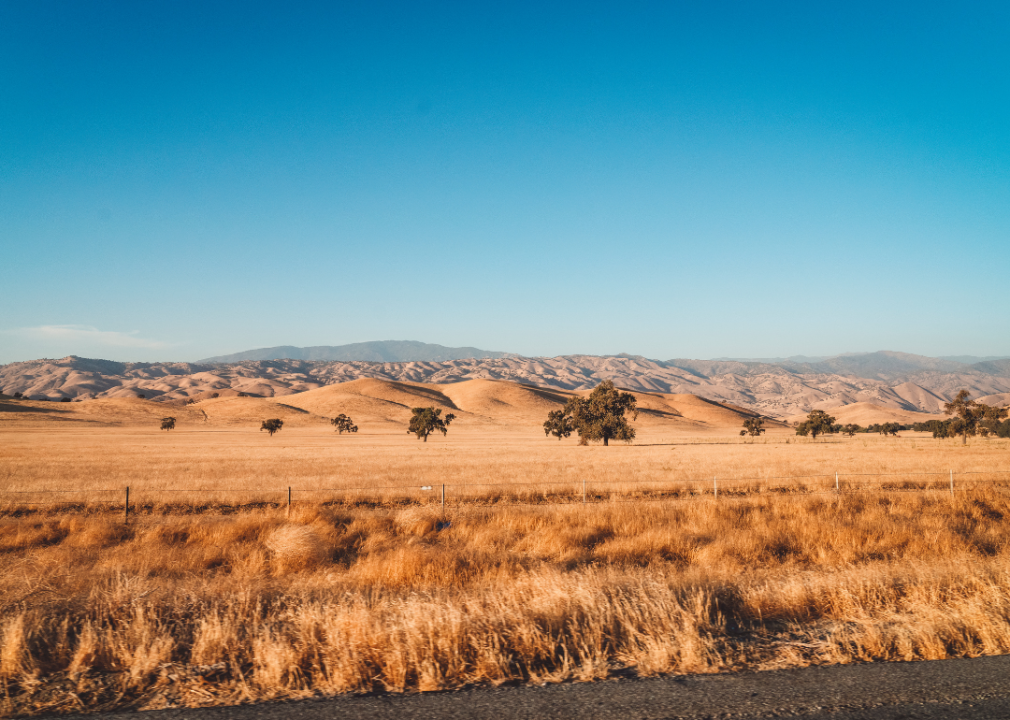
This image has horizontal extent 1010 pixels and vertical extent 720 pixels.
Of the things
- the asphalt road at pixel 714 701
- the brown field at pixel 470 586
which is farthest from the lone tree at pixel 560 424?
the asphalt road at pixel 714 701

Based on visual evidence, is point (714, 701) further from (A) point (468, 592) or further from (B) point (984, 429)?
(B) point (984, 429)

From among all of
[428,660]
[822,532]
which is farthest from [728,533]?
[428,660]

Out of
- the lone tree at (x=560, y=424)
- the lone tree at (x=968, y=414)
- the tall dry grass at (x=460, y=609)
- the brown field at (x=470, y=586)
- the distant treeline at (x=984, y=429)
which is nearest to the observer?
the tall dry grass at (x=460, y=609)

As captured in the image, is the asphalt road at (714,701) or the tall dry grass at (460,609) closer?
the asphalt road at (714,701)

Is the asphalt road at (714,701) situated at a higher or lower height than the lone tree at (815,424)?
higher

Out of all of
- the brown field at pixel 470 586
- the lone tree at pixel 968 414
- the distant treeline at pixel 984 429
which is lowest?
the distant treeline at pixel 984 429

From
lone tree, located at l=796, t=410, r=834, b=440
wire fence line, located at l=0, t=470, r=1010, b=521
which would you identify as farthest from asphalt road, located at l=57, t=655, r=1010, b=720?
lone tree, located at l=796, t=410, r=834, b=440

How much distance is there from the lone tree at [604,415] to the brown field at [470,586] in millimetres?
41873

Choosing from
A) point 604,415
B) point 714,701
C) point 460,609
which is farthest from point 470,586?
point 604,415

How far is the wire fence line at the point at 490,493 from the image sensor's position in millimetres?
23375

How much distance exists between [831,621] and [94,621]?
9.70 meters

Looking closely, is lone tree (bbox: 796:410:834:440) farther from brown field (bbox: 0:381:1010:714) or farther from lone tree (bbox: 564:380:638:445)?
brown field (bbox: 0:381:1010:714)

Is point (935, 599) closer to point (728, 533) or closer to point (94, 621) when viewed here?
point (728, 533)

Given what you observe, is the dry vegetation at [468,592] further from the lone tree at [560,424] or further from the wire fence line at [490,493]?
the lone tree at [560,424]
